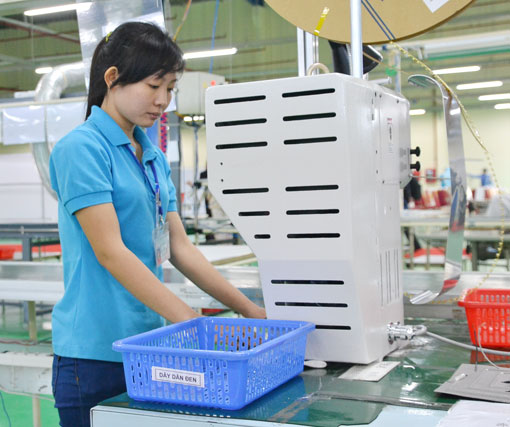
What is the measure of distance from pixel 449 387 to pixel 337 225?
0.31 meters

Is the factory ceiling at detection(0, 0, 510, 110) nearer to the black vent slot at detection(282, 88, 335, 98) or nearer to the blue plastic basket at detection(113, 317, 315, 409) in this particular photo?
the black vent slot at detection(282, 88, 335, 98)

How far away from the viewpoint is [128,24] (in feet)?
3.80

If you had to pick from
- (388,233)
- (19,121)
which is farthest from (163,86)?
(19,121)

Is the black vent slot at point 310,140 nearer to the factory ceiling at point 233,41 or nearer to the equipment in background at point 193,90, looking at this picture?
the equipment in background at point 193,90

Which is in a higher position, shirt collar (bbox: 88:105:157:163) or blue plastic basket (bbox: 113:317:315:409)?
shirt collar (bbox: 88:105:157:163)

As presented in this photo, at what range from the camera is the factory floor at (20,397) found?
2.45 m

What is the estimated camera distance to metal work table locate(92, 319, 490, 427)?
0.84 m

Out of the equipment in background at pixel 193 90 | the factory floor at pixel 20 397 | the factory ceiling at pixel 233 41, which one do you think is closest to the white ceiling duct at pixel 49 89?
the equipment in background at pixel 193 90

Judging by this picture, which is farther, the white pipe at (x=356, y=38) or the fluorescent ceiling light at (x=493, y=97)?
the fluorescent ceiling light at (x=493, y=97)

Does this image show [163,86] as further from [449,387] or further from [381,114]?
[449,387]

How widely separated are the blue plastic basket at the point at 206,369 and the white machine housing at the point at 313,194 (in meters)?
0.08

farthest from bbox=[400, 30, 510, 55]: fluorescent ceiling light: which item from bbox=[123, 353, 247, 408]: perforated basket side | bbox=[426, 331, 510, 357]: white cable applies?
bbox=[123, 353, 247, 408]: perforated basket side

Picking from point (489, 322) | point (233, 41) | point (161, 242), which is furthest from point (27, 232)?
point (233, 41)

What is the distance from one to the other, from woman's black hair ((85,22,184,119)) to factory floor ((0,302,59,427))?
1.41 meters
